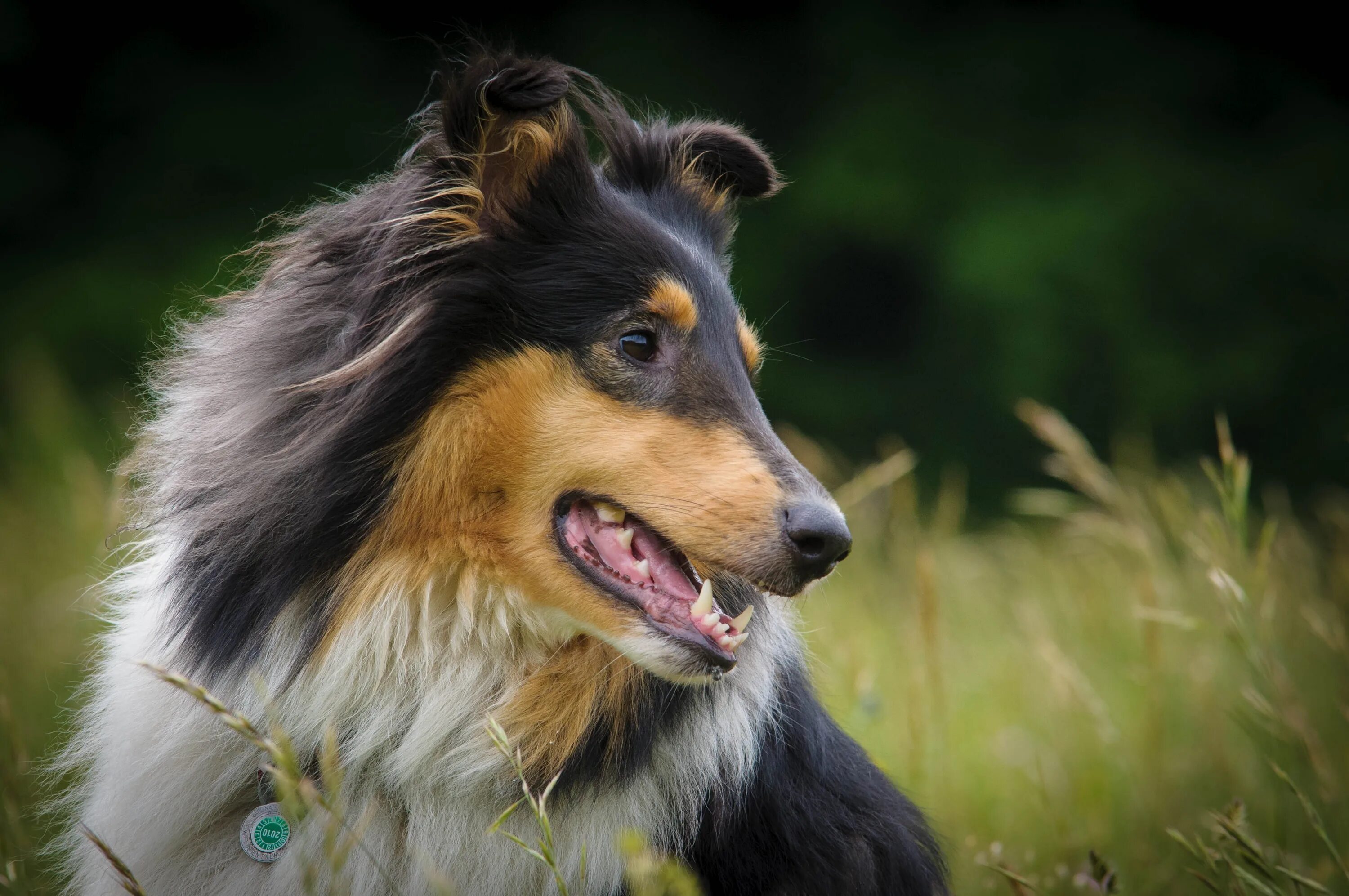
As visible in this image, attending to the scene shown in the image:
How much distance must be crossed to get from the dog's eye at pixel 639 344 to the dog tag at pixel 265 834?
1150mm

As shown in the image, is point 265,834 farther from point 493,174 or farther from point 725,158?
point 725,158

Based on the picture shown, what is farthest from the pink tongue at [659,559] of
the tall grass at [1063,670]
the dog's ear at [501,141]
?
the dog's ear at [501,141]

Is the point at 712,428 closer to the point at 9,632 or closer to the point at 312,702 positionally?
the point at 312,702

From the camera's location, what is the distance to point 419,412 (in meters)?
2.28

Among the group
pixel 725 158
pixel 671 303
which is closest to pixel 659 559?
pixel 671 303

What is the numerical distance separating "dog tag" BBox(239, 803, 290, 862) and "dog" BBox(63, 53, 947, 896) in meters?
0.03

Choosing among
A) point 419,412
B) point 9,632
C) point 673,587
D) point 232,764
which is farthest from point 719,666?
point 9,632

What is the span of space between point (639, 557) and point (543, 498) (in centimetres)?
24

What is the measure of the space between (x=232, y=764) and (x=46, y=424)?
476 cm

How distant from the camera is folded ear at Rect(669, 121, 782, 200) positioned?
298cm

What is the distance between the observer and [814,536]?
2.20 m

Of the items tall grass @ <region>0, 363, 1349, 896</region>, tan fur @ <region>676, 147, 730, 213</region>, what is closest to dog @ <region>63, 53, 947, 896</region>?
tall grass @ <region>0, 363, 1349, 896</region>

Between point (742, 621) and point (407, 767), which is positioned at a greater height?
point (742, 621)

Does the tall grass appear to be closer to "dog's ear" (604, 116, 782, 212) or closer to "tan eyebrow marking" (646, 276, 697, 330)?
"dog's ear" (604, 116, 782, 212)
